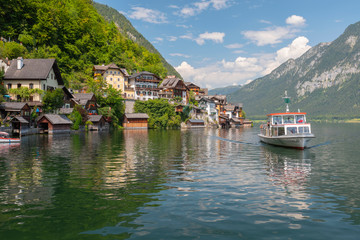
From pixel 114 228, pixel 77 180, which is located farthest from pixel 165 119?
pixel 114 228

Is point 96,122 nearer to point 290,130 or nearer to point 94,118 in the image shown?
point 94,118

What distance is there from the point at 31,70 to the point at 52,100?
30.4 feet

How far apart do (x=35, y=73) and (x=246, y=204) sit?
68.1 meters

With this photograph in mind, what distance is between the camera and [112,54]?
446 feet

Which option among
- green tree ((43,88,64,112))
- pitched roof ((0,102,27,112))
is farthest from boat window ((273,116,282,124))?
green tree ((43,88,64,112))

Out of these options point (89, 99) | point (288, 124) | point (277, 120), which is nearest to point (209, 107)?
point (89, 99)

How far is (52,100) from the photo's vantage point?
67375mm

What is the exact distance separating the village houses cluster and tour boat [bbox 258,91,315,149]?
4521 cm

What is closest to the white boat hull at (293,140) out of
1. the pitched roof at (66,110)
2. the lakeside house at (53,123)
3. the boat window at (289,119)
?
the boat window at (289,119)

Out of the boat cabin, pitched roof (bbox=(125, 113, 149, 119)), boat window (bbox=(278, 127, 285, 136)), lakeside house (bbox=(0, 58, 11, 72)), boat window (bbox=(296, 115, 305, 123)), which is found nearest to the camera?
the boat cabin

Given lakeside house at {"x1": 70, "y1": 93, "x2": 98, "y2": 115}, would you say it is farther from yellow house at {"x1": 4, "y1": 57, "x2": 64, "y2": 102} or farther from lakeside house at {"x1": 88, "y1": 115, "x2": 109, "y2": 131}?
yellow house at {"x1": 4, "y1": 57, "x2": 64, "y2": 102}

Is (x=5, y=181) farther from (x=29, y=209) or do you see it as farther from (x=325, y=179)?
(x=325, y=179)

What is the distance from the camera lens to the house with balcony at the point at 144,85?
129500 mm

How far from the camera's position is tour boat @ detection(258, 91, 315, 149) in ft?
129
